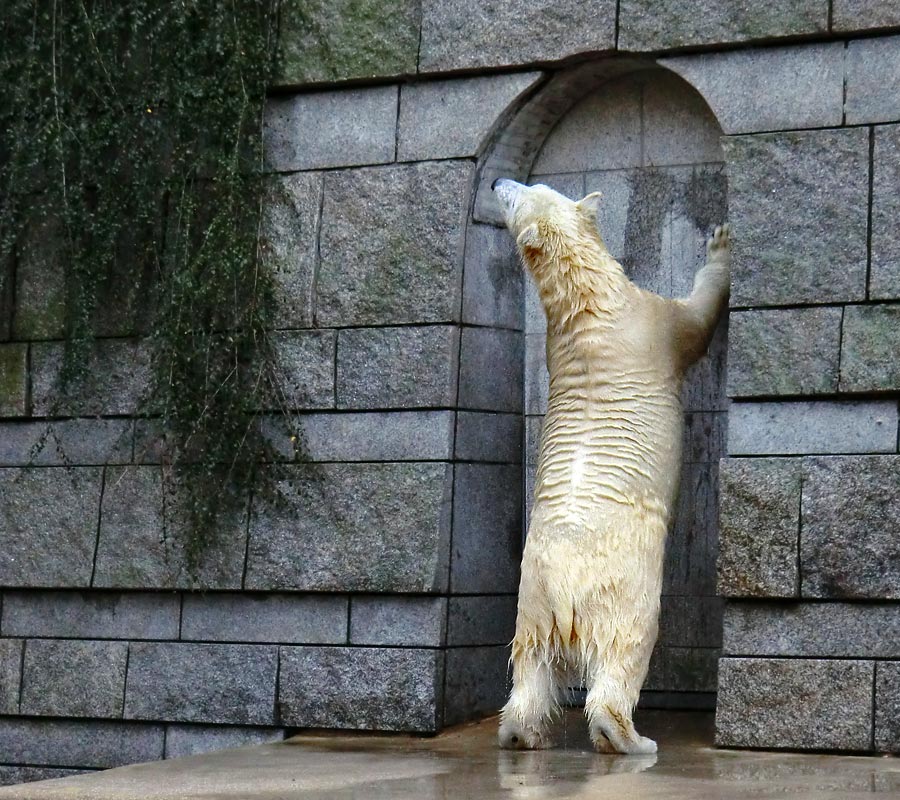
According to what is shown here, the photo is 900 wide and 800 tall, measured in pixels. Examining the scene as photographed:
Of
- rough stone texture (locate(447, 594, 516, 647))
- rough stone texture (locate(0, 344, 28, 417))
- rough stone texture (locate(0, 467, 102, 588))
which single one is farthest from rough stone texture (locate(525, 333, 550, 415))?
rough stone texture (locate(0, 344, 28, 417))

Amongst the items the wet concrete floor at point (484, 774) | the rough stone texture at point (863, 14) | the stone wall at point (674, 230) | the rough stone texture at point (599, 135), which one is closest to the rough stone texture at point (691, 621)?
the stone wall at point (674, 230)

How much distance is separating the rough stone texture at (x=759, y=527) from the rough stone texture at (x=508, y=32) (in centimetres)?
196

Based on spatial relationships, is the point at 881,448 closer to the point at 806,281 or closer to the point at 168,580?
the point at 806,281

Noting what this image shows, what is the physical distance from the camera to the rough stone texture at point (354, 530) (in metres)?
7.32

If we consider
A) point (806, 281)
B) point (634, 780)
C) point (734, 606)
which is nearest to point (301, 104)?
point (806, 281)

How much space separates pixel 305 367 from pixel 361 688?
4.83 ft

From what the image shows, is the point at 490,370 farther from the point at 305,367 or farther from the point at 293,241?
the point at 293,241

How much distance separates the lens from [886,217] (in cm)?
658

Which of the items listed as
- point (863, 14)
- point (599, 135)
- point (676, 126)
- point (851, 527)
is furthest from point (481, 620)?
point (863, 14)

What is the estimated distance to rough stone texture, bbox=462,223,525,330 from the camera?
24.7 ft

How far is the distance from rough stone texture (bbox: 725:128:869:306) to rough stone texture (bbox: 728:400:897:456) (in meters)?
0.43

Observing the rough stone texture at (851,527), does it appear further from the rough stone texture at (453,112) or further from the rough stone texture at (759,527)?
the rough stone texture at (453,112)

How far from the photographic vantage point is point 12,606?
8.13m

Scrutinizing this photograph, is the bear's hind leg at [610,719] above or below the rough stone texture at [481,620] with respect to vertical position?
below
